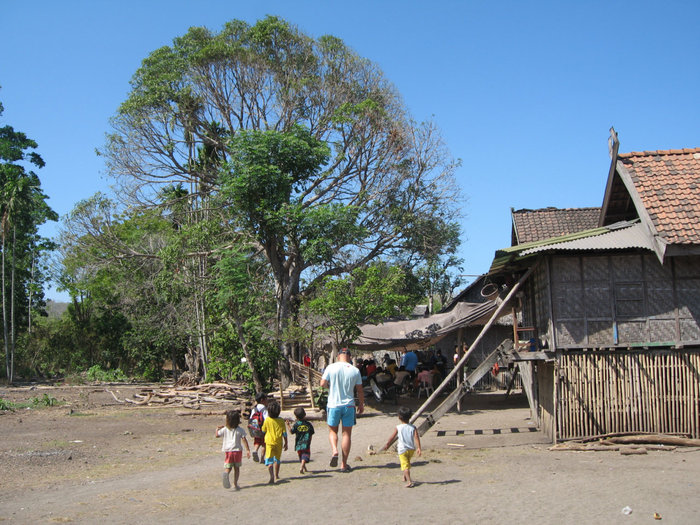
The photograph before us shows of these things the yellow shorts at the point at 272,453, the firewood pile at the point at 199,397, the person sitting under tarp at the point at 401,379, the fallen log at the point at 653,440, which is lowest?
the firewood pile at the point at 199,397

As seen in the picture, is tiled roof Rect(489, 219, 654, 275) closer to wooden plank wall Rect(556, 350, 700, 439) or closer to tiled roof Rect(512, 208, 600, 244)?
wooden plank wall Rect(556, 350, 700, 439)

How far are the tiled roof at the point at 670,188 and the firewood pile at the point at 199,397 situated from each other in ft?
41.8

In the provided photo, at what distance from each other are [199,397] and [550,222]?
12.6 metres

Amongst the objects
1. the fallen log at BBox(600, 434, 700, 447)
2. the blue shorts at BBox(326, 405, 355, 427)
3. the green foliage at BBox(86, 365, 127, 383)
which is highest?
the blue shorts at BBox(326, 405, 355, 427)

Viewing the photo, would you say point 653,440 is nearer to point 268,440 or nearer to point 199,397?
point 268,440

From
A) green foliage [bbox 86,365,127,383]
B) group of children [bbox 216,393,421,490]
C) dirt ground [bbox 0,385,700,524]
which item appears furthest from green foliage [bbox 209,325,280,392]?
green foliage [bbox 86,365,127,383]

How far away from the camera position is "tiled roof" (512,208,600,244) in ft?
63.7

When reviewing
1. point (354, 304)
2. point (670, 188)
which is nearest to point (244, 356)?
point (354, 304)

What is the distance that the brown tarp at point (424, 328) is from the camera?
18625 mm

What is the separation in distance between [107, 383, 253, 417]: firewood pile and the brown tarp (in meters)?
4.32

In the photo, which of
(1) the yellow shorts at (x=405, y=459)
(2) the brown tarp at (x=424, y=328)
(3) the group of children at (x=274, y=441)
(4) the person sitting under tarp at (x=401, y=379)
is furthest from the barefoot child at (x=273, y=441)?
(4) the person sitting under tarp at (x=401, y=379)

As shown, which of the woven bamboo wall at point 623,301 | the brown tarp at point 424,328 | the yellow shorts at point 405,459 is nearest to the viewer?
the yellow shorts at point 405,459

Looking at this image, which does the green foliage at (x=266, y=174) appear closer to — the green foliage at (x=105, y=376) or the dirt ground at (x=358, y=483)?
the dirt ground at (x=358, y=483)

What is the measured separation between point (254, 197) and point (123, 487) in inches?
524
